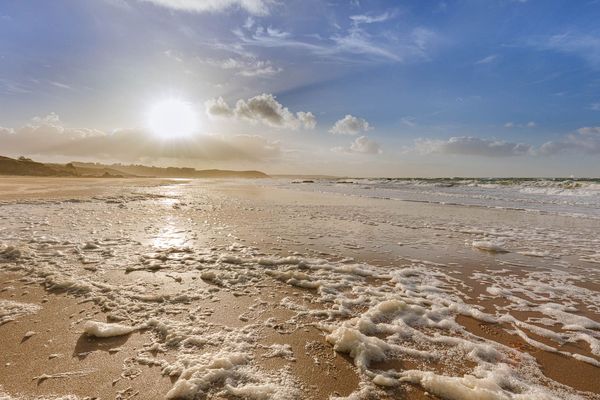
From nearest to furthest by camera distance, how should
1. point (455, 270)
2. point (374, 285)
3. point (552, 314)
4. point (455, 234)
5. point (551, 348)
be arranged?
point (551, 348), point (552, 314), point (374, 285), point (455, 270), point (455, 234)

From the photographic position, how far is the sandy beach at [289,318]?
2900 mm

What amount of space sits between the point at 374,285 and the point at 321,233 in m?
4.33

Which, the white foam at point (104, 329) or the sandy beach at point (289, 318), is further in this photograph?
the white foam at point (104, 329)

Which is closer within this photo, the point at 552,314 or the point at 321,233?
the point at 552,314

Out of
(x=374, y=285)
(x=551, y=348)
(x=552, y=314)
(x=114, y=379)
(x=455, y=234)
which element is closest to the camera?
(x=114, y=379)

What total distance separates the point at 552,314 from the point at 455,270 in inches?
80.3

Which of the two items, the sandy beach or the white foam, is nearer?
the sandy beach

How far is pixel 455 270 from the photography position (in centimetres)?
657

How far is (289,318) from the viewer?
4.15 meters

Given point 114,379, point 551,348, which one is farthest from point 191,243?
point 551,348

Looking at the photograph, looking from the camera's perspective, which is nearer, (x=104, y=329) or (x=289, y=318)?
(x=104, y=329)

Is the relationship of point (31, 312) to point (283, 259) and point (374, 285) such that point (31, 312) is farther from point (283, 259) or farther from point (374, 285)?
point (374, 285)

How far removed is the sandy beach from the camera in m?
2.90

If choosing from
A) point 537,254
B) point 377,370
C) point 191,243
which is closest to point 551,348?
point 377,370
